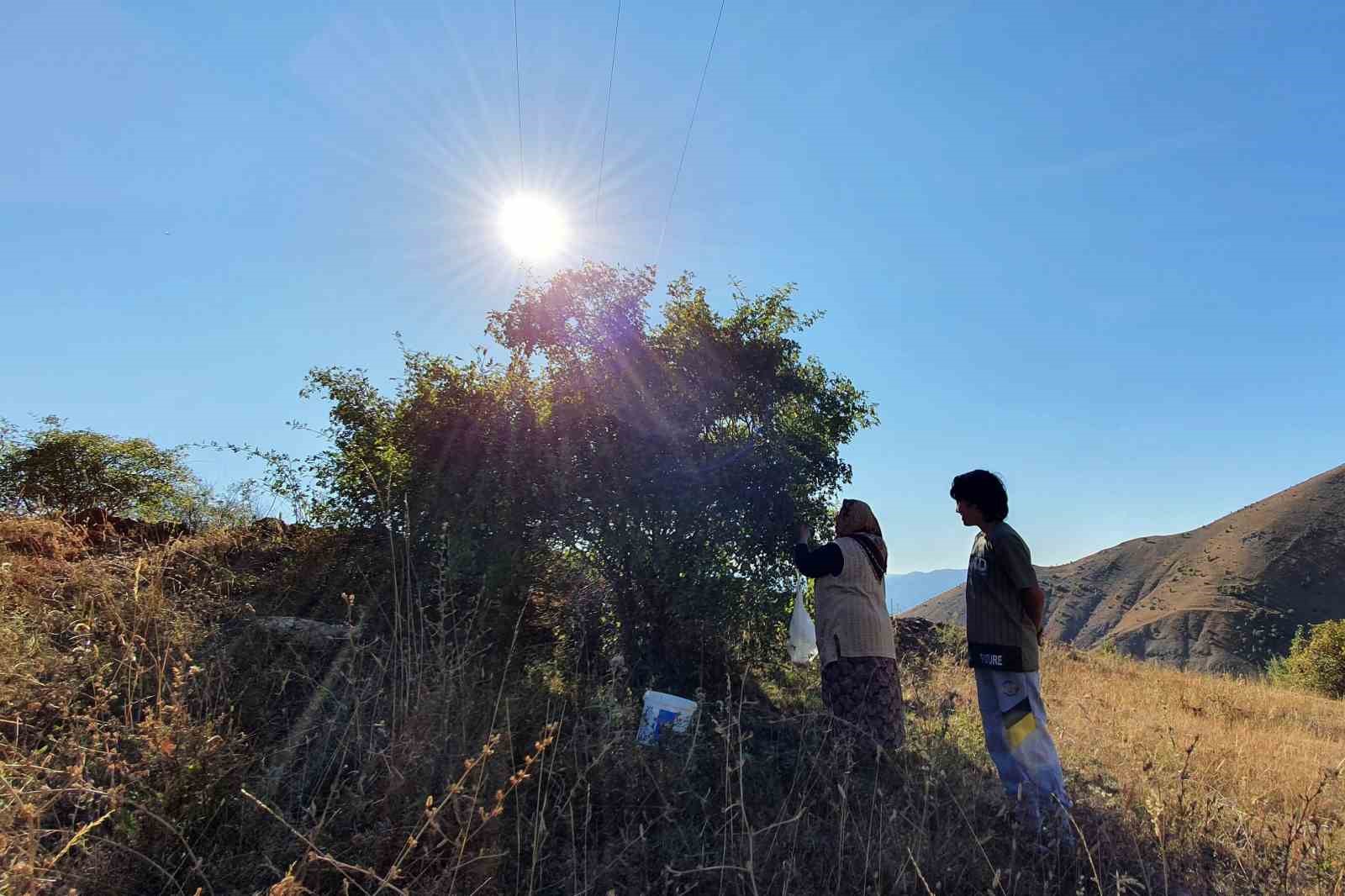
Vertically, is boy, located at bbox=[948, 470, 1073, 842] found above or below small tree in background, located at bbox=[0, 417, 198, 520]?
below

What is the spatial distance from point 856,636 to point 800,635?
28.8 inches

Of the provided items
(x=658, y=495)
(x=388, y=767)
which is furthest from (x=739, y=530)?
(x=388, y=767)

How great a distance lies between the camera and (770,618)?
5289 mm

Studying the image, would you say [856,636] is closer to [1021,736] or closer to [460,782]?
[1021,736]

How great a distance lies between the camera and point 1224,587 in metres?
76.6

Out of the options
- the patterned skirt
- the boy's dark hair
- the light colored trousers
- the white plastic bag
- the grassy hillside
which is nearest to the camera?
the grassy hillside

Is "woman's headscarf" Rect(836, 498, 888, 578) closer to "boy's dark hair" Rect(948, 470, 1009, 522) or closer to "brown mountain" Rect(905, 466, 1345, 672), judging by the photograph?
"boy's dark hair" Rect(948, 470, 1009, 522)

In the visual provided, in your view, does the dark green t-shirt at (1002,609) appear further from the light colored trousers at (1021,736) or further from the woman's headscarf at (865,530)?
the woman's headscarf at (865,530)

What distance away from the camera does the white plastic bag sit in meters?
4.80

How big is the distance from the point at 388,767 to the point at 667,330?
4114 mm

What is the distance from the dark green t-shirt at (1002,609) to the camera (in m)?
3.53

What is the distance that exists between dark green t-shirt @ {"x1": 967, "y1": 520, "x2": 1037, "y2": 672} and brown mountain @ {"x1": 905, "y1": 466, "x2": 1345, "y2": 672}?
61203 mm

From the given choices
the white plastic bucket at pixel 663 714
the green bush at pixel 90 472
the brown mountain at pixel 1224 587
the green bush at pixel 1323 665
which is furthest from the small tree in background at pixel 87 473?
the brown mountain at pixel 1224 587

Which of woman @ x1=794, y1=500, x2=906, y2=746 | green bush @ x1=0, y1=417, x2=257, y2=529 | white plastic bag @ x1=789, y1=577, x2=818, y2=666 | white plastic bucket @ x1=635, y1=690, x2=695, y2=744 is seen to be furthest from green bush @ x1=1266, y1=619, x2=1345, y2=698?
green bush @ x1=0, y1=417, x2=257, y2=529
